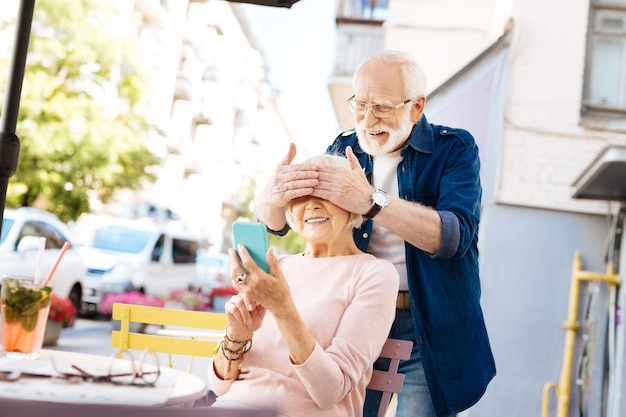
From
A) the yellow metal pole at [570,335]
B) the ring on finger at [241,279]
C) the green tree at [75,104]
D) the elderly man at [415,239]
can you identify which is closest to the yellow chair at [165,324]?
the elderly man at [415,239]

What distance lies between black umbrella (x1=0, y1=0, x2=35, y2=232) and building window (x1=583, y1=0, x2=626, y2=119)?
5268 mm

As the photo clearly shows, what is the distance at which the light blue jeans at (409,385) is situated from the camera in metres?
1.99

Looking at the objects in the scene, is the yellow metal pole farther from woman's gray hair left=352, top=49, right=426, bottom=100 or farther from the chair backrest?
woman's gray hair left=352, top=49, right=426, bottom=100

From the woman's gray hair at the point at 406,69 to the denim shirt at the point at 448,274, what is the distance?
98 millimetres

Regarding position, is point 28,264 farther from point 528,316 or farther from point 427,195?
point 427,195

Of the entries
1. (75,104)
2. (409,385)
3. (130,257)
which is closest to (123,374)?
(409,385)

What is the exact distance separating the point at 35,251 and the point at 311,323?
764 centimetres

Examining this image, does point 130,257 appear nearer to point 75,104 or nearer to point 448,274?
point 75,104

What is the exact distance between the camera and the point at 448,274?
6.55 ft

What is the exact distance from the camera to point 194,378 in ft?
5.50

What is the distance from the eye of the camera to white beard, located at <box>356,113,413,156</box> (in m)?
2.01

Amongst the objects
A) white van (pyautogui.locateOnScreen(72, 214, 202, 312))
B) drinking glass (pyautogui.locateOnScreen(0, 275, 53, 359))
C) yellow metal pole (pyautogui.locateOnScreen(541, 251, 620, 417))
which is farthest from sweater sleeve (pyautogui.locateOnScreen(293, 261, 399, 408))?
white van (pyautogui.locateOnScreen(72, 214, 202, 312))

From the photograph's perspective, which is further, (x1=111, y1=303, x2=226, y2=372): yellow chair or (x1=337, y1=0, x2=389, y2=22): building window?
A: (x1=337, y1=0, x2=389, y2=22): building window

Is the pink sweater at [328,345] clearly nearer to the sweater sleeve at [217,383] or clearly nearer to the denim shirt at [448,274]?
the sweater sleeve at [217,383]
